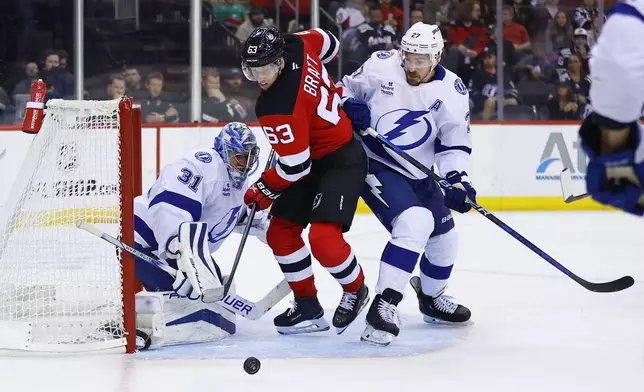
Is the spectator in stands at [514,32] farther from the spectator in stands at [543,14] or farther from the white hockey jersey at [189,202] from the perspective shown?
A: the white hockey jersey at [189,202]

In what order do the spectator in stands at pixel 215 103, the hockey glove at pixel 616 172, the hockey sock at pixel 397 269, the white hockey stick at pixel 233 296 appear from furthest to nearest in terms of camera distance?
the spectator in stands at pixel 215 103 < the hockey sock at pixel 397 269 < the white hockey stick at pixel 233 296 < the hockey glove at pixel 616 172

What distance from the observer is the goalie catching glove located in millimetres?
3098

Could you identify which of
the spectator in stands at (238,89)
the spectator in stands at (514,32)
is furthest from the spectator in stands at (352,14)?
the spectator in stands at (514,32)

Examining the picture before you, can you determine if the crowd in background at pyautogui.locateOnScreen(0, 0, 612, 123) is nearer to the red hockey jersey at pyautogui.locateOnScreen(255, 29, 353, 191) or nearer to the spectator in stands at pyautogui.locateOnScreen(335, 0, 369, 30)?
the spectator in stands at pyautogui.locateOnScreen(335, 0, 369, 30)

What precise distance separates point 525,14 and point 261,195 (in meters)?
5.43

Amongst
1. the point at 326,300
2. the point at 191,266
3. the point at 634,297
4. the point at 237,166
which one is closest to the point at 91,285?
the point at 191,266

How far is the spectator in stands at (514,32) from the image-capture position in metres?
8.18

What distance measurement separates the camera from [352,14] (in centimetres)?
802

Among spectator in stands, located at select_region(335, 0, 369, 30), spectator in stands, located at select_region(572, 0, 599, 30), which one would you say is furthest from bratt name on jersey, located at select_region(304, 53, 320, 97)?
spectator in stands, located at select_region(572, 0, 599, 30)

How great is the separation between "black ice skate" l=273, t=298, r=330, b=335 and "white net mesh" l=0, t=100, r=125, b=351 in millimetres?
572

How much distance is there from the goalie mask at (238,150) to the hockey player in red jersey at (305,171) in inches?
3.0

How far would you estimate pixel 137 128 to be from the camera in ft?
10.9

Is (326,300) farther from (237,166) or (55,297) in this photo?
(55,297)

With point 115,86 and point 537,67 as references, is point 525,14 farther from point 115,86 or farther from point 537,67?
point 115,86
